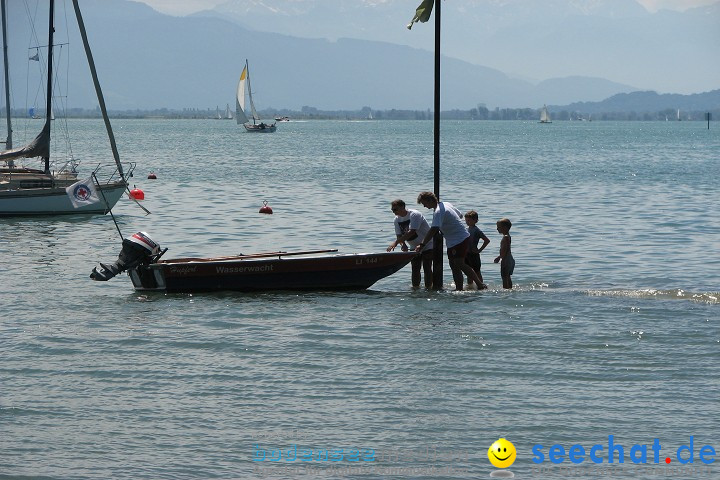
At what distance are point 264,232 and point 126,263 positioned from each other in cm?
1359

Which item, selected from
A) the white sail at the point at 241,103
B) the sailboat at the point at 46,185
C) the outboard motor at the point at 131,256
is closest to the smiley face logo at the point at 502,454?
the outboard motor at the point at 131,256

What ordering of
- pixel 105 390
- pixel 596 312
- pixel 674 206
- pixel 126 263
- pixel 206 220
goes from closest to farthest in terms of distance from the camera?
pixel 105 390 < pixel 596 312 < pixel 126 263 < pixel 206 220 < pixel 674 206

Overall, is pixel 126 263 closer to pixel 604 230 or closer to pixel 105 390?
pixel 105 390

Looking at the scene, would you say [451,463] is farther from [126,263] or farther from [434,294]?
[126,263]

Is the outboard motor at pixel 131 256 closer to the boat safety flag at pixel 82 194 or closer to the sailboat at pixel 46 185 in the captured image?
the boat safety flag at pixel 82 194

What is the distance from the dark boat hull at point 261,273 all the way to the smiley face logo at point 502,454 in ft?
31.0

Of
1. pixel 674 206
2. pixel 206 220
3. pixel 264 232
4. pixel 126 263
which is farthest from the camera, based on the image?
pixel 674 206

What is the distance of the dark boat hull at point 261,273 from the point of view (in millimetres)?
21922

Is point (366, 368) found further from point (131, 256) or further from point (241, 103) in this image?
point (241, 103)

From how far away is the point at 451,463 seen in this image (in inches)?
476

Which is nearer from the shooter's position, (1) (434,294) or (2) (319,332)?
(2) (319,332)

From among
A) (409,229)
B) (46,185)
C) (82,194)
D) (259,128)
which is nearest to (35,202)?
(46,185)

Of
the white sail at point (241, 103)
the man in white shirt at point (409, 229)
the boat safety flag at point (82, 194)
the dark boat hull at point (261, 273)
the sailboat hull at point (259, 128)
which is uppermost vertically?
the white sail at point (241, 103)

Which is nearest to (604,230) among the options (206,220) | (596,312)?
(206,220)
